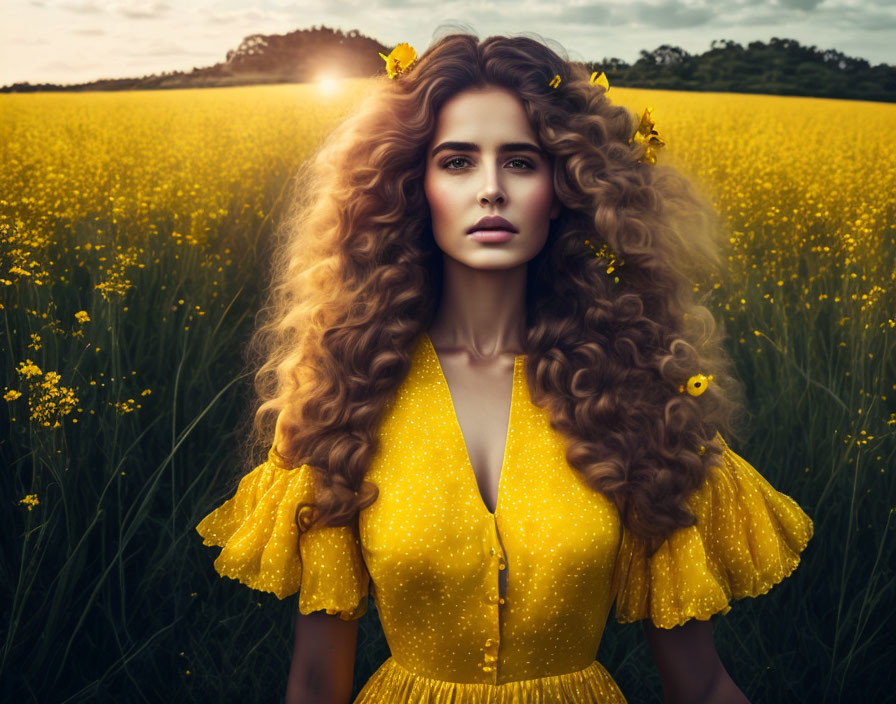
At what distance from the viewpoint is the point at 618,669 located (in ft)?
7.20

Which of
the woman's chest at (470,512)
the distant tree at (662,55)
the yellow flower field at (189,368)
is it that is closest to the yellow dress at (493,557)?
the woman's chest at (470,512)

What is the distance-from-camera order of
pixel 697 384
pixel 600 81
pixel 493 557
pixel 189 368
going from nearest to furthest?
pixel 493 557, pixel 697 384, pixel 600 81, pixel 189 368

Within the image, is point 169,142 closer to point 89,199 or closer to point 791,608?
point 89,199

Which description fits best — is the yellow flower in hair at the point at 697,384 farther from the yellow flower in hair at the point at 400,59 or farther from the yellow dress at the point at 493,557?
the yellow flower in hair at the point at 400,59

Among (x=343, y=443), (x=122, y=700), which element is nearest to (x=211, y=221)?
(x=122, y=700)

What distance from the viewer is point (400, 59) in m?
1.56

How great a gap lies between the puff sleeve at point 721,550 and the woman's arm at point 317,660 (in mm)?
511

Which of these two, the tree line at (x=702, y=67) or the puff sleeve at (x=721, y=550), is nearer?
the puff sleeve at (x=721, y=550)

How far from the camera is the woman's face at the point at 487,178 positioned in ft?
4.63

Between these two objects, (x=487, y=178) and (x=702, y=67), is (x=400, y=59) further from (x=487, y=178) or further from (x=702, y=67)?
(x=702, y=67)

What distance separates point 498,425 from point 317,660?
52 centimetres

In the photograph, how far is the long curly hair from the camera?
145 centimetres

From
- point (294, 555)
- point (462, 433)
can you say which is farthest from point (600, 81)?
point (294, 555)

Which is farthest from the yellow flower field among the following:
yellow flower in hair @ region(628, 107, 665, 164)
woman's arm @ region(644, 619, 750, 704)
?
woman's arm @ region(644, 619, 750, 704)
